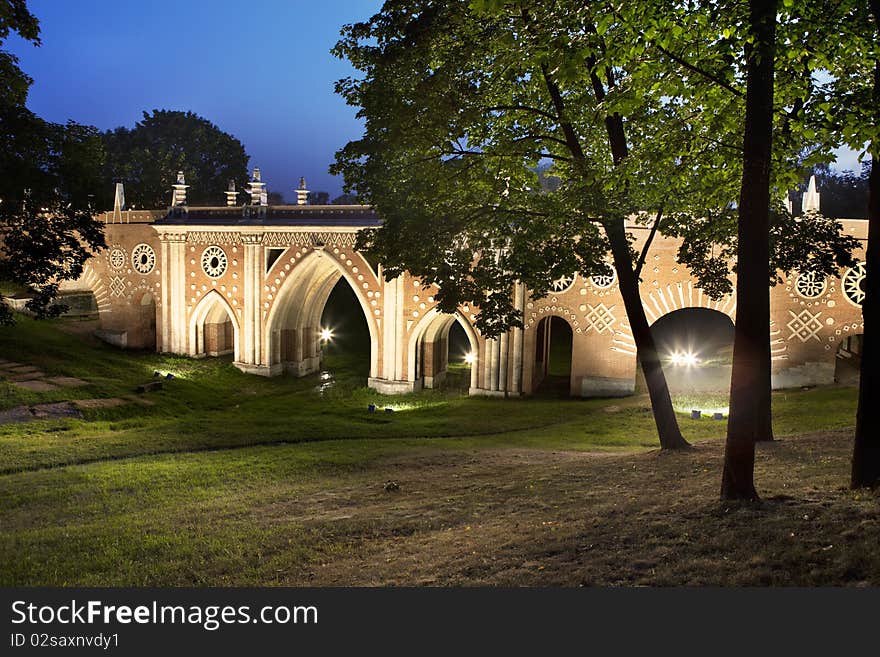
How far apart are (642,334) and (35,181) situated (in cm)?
946

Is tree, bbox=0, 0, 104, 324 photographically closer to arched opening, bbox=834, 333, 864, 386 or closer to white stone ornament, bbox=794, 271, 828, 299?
white stone ornament, bbox=794, 271, 828, 299

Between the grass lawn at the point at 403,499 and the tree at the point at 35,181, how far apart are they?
11.1 feet

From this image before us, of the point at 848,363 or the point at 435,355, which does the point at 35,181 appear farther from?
the point at 848,363

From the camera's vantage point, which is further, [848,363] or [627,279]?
[848,363]

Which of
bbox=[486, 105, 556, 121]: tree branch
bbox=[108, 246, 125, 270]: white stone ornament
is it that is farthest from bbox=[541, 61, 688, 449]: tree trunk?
bbox=[108, 246, 125, 270]: white stone ornament

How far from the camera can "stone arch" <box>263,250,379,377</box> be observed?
25531mm

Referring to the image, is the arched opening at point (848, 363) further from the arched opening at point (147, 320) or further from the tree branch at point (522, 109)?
the arched opening at point (147, 320)

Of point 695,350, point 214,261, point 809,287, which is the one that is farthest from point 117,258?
point 809,287

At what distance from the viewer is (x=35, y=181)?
10.2m

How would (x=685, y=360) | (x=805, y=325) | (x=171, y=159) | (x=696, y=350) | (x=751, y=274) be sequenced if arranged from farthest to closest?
1. (x=171, y=159)
2. (x=696, y=350)
3. (x=685, y=360)
4. (x=805, y=325)
5. (x=751, y=274)

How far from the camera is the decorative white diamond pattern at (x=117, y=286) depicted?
2889 centimetres

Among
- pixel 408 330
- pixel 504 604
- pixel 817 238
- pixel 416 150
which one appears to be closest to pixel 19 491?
pixel 416 150

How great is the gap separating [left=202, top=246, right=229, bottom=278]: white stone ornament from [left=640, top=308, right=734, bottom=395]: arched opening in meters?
16.3

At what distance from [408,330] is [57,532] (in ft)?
53.3
